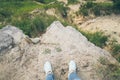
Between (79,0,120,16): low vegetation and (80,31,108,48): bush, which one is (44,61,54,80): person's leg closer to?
(80,31,108,48): bush

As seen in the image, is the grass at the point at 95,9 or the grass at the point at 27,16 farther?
the grass at the point at 95,9

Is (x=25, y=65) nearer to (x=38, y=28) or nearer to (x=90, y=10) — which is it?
(x=38, y=28)

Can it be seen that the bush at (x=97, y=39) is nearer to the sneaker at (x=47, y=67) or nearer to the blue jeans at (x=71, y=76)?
the sneaker at (x=47, y=67)

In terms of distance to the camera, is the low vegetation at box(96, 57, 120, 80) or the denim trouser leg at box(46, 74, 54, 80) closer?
the denim trouser leg at box(46, 74, 54, 80)

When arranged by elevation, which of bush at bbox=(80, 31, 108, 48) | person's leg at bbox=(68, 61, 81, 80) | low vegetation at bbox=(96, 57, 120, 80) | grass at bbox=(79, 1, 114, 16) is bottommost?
grass at bbox=(79, 1, 114, 16)

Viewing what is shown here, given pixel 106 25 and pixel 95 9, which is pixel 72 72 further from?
pixel 95 9

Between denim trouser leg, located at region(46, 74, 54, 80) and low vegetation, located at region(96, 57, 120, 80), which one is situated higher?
denim trouser leg, located at region(46, 74, 54, 80)

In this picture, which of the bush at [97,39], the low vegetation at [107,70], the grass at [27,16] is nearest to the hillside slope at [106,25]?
the grass at [27,16]

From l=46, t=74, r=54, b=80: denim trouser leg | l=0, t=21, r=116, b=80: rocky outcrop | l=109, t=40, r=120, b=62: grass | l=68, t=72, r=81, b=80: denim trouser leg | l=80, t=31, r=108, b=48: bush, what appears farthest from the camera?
l=80, t=31, r=108, b=48: bush

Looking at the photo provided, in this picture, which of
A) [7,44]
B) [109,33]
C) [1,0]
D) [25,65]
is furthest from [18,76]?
[1,0]

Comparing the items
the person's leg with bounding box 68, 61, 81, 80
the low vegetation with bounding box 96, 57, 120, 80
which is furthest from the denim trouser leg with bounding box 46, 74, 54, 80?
the low vegetation with bounding box 96, 57, 120, 80
